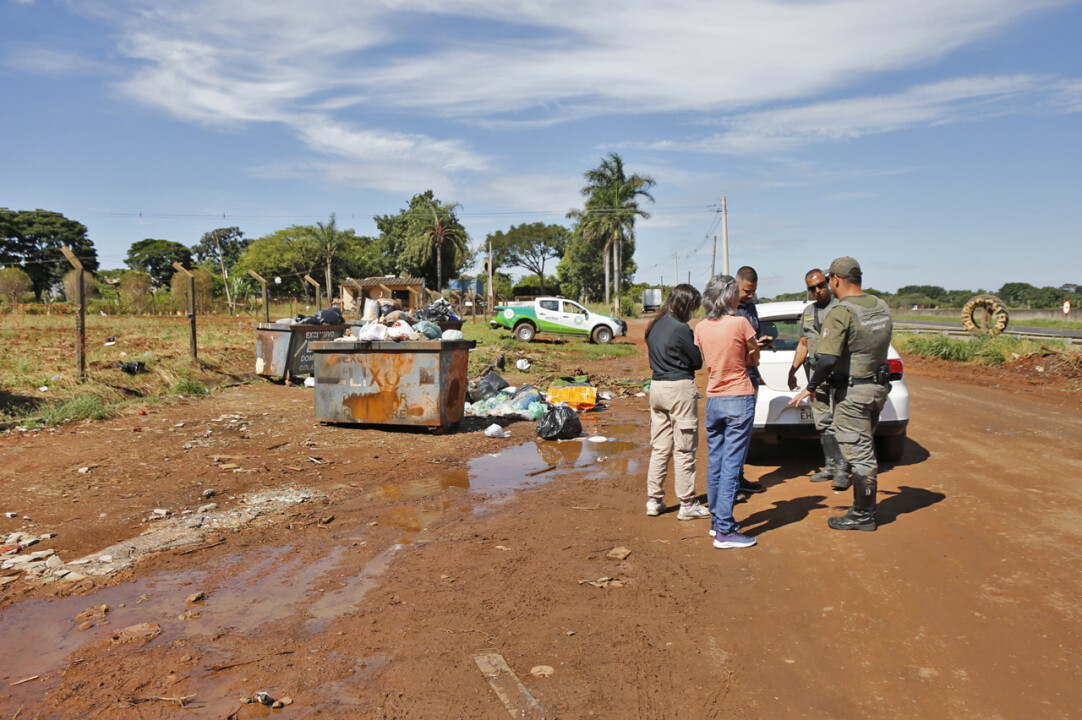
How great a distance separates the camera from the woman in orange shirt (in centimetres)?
442

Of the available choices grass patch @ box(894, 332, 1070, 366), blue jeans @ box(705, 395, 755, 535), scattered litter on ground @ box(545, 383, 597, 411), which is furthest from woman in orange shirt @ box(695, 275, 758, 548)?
grass patch @ box(894, 332, 1070, 366)

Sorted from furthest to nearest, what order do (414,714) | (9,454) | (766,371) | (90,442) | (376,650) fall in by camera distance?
(90,442) < (9,454) < (766,371) < (376,650) < (414,714)

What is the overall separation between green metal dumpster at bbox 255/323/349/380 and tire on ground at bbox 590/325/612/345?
13049 mm

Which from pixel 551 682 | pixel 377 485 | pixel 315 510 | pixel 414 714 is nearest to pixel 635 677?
pixel 551 682

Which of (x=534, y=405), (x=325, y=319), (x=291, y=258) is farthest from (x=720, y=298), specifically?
(x=291, y=258)

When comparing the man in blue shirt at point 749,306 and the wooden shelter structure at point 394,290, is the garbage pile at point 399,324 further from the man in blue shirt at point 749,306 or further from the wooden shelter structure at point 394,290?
the wooden shelter structure at point 394,290

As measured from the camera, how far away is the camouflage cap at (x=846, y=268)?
476cm

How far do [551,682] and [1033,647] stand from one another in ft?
7.17

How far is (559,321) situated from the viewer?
23875 mm

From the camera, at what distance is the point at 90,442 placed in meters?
7.24

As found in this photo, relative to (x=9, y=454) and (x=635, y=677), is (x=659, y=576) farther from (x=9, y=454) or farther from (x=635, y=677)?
(x=9, y=454)

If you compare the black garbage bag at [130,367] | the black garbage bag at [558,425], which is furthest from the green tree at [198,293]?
the black garbage bag at [558,425]

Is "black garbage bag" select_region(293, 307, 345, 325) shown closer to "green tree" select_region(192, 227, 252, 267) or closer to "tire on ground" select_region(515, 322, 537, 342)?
"tire on ground" select_region(515, 322, 537, 342)

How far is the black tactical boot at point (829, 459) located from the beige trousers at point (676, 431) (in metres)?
1.62
